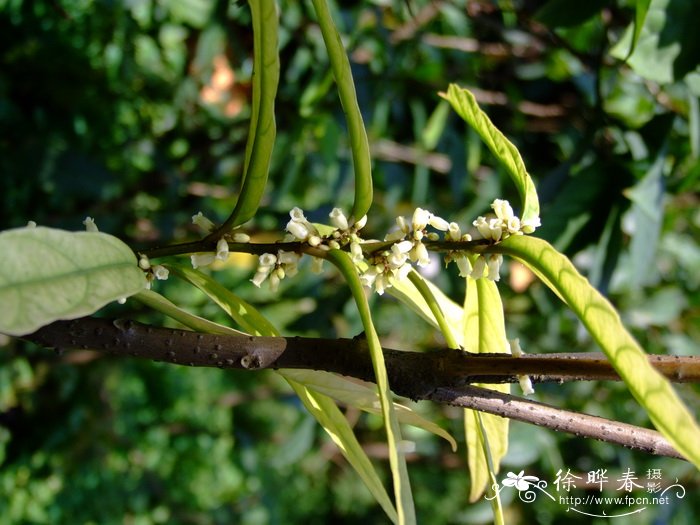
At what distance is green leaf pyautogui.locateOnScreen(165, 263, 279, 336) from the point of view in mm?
392

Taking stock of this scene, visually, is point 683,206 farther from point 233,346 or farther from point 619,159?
point 233,346

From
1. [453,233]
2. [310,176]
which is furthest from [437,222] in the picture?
[310,176]

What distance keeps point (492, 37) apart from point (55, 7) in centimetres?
64

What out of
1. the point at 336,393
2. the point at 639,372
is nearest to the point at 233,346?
the point at 336,393

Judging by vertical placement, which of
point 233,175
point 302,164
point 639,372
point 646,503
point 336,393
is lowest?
point 646,503

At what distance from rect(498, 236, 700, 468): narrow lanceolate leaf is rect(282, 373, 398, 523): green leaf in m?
0.14

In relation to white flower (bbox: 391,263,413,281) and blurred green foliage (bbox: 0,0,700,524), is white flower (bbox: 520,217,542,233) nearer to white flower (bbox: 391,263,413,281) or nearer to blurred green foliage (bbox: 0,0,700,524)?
white flower (bbox: 391,263,413,281)

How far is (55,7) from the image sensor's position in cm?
83

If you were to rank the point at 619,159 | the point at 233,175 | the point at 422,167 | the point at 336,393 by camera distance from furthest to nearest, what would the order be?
the point at 233,175
the point at 422,167
the point at 619,159
the point at 336,393

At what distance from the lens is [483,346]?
1.43 feet

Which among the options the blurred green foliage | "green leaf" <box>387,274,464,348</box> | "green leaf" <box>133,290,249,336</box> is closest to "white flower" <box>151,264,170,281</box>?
"green leaf" <box>133,290,249,336</box>

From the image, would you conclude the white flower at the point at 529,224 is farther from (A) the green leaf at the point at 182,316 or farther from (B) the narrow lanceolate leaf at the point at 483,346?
(A) the green leaf at the point at 182,316

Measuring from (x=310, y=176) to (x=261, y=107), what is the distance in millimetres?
894

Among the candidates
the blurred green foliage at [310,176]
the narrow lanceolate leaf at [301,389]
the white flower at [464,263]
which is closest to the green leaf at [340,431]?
the narrow lanceolate leaf at [301,389]
